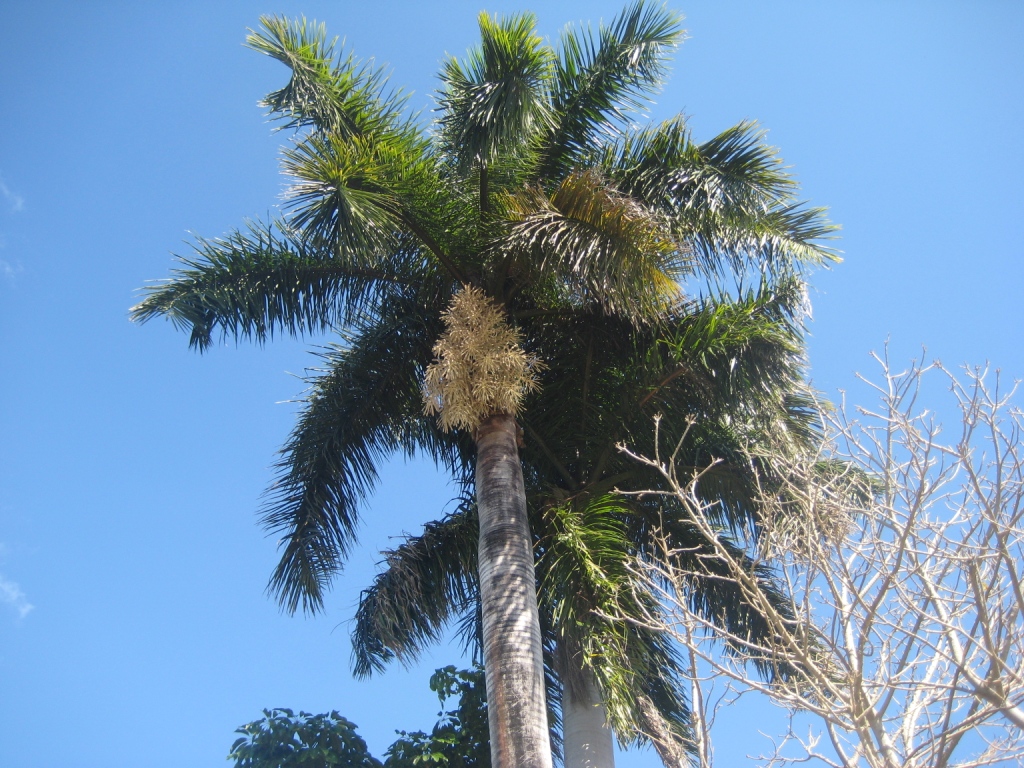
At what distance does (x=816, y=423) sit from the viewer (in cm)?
1045

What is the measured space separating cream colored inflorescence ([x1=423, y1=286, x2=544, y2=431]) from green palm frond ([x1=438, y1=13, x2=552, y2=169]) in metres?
1.50

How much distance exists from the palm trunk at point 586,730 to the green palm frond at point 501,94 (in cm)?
473

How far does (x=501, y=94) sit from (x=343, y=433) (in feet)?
12.1

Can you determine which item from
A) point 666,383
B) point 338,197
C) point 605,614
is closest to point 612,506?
point 666,383

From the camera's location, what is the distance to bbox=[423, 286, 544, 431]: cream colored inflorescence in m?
8.56

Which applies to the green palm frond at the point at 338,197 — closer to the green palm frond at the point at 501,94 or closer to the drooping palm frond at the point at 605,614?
the green palm frond at the point at 501,94

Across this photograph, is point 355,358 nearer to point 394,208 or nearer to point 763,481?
point 394,208

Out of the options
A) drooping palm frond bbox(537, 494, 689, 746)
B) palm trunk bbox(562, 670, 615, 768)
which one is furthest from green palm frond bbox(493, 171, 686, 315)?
palm trunk bbox(562, 670, 615, 768)

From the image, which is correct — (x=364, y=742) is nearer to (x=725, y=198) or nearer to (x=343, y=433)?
(x=343, y=433)

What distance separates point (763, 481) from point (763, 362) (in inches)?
61.1

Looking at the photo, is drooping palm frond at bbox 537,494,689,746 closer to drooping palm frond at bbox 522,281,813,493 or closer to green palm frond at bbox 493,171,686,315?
drooping palm frond at bbox 522,281,813,493

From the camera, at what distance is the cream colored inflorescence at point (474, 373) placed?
8562mm

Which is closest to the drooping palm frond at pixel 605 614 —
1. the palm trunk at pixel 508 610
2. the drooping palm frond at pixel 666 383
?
the palm trunk at pixel 508 610

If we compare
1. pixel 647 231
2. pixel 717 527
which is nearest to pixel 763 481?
pixel 717 527
